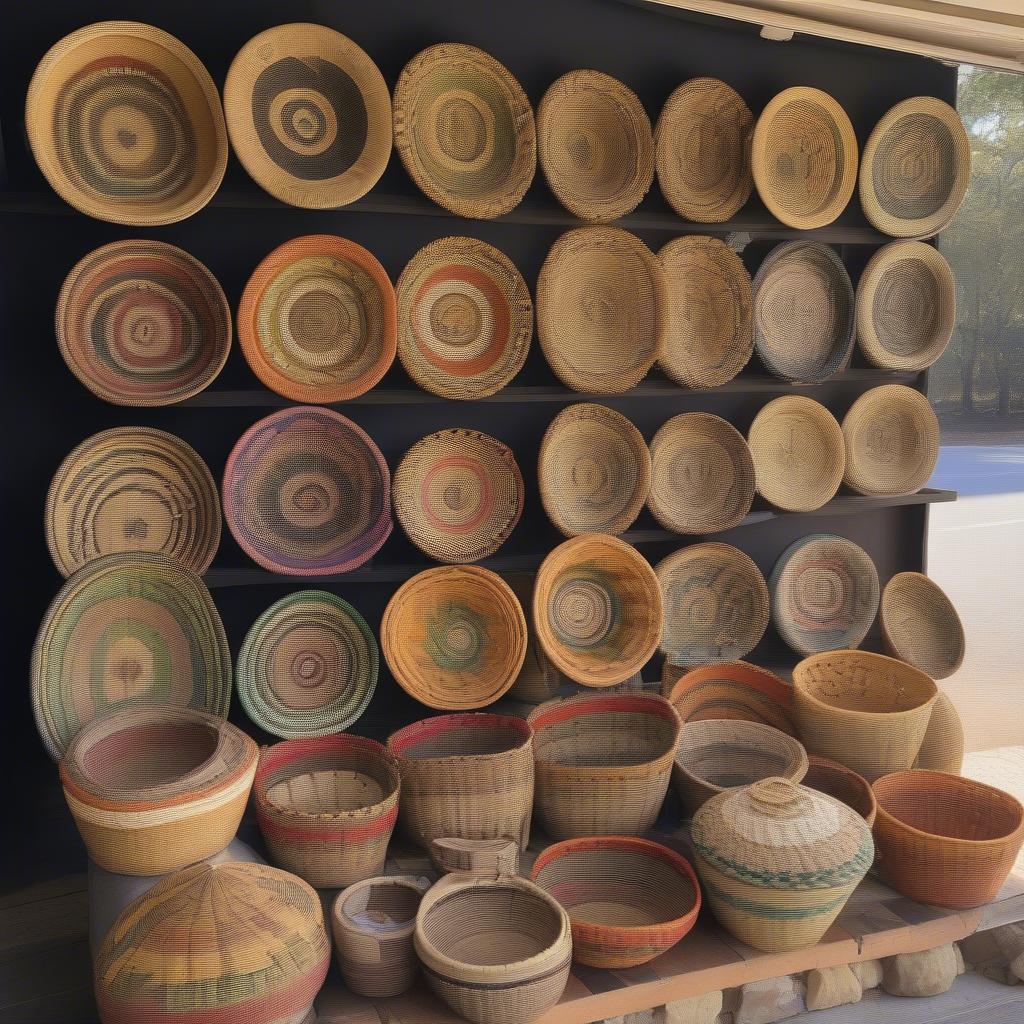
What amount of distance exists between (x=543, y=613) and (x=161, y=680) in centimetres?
102

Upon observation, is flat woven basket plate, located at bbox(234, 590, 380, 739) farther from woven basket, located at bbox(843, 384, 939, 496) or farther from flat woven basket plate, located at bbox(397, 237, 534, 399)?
woven basket, located at bbox(843, 384, 939, 496)

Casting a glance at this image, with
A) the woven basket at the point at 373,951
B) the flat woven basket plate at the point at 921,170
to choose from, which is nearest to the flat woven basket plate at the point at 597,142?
the flat woven basket plate at the point at 921,170

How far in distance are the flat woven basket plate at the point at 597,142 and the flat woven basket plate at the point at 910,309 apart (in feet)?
2.99

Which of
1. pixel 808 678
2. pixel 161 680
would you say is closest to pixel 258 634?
pixel 161 680

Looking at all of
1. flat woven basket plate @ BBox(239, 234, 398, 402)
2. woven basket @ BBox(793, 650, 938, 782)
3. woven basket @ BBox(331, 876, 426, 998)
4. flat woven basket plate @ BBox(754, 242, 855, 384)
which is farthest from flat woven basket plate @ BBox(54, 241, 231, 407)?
woven basket @ BBox(793, 650, 938, 782)

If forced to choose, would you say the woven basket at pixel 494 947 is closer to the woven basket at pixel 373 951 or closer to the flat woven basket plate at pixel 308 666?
the woven basket at pixel 373 951

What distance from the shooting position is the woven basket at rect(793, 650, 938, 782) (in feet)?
8.87

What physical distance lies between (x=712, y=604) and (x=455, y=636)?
0.88 m

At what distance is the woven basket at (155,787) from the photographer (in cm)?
196

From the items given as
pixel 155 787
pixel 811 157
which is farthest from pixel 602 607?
pixel 811 157

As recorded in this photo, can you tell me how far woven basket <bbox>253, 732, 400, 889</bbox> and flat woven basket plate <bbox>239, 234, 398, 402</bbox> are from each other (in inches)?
35.5

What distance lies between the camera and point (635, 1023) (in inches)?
80.9

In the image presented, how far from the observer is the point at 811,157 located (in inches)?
124

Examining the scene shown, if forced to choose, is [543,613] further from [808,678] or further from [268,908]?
[268,908]
